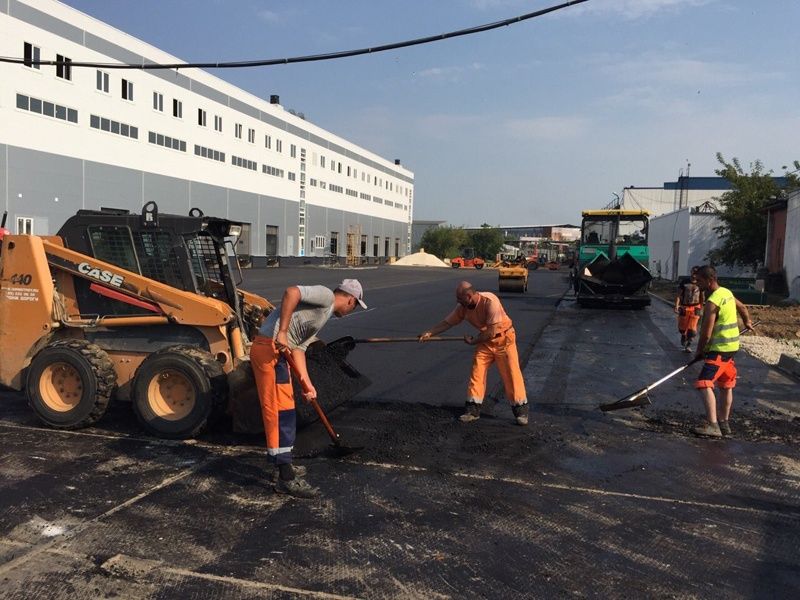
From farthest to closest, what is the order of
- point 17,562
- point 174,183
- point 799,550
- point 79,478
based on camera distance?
1. point 174,183
2. point 79,478
3. point 799,550
4. point 17,562

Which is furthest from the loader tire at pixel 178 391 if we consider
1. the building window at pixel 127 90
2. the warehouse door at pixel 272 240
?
the warehouse door at pixel 272 240

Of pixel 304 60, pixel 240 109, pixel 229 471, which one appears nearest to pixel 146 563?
pixel 229 471

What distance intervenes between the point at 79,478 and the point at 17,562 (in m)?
1.35

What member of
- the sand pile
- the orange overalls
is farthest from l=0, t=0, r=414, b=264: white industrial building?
the orange overalls

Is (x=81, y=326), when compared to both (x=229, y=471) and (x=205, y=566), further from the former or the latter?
Answer: (x=205, y=566)

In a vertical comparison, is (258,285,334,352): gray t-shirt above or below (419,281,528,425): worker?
above

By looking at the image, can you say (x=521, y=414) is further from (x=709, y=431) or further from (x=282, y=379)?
(x=282, y=379)

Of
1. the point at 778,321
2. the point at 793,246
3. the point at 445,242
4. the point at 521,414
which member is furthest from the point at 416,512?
the point at 445,242

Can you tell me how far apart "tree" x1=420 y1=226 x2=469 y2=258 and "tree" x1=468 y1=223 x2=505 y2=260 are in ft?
13.8

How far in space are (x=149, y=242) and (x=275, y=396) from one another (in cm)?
252

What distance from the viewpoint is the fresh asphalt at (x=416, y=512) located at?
3629mm

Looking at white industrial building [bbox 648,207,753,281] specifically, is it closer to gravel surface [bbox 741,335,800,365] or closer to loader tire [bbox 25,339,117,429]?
gravel surface [bbox 741,335,800,365]

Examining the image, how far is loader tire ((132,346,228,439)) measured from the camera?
5875mm

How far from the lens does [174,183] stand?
153 ft
